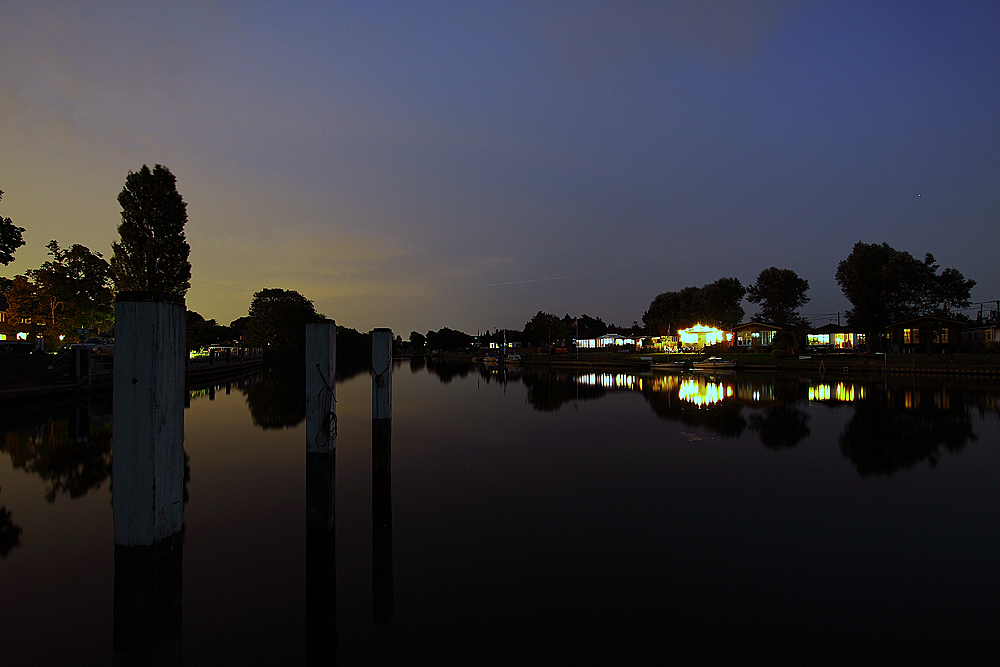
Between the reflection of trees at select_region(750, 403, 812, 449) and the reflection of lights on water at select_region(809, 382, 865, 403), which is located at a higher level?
the reflection of lights on water at select_region(809, 382, 865, 403)

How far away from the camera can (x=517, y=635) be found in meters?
4.59

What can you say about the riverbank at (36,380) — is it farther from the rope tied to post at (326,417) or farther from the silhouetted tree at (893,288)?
the silhouetted tree at (893,288)

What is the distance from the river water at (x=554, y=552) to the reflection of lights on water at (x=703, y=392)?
8.46m

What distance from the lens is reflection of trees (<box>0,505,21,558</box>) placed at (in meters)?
6.71

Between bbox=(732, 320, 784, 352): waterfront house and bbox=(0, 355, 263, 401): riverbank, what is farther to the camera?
bbox=(732, 320, 784, 352): waterfront house

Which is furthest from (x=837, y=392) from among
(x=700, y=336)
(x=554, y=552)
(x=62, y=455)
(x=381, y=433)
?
(x=700, y=336)

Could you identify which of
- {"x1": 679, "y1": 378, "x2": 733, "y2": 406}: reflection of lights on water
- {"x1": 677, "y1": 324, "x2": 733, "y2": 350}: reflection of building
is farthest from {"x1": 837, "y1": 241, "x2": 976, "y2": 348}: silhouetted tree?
{"x1": 679, "y1": 378, "x2": 733, "y2": 406}: reflection of lights on water

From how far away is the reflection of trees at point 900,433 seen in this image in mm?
11578

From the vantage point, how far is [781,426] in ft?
52.6

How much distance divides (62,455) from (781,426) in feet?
64.4

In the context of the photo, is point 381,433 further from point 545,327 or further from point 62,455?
point 545,327

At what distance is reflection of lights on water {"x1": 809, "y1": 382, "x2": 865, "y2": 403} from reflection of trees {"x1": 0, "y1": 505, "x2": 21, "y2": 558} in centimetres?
2620

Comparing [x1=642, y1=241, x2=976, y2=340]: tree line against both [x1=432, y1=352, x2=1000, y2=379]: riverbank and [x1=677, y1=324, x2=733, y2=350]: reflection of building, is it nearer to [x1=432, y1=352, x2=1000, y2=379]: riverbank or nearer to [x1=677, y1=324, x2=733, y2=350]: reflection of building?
[x1=677, y1=324, x2=733, y2=350]: reflection of building

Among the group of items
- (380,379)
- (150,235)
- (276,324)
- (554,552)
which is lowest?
(554,552)
